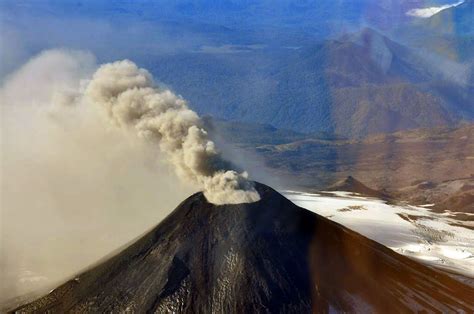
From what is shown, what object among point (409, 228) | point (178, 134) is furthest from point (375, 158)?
point (178, 134)

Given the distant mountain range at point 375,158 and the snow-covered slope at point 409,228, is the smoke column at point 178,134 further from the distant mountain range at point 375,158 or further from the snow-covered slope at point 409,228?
the distant mountain range at point 375,158

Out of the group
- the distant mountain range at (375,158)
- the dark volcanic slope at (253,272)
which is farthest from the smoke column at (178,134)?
the distant mountain range at (375,158)

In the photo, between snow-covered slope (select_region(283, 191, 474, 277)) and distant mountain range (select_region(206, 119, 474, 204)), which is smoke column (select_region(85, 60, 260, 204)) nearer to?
snow-covered slope (select_region(283, 191, 474, 277))

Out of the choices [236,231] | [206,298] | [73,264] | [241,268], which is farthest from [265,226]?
[73,264]

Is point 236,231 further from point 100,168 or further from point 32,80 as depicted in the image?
point 32,80

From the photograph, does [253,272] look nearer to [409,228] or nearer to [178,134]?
[178,134]

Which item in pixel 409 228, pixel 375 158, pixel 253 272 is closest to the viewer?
pixel 253 272
